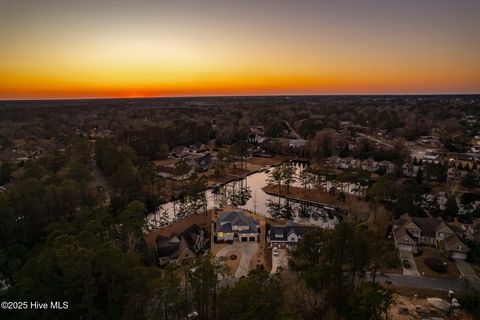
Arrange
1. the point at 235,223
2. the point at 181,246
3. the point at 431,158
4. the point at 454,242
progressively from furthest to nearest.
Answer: the point at 431,158 < the point at 235,223 < the point at 181,246 < the point at 454,242

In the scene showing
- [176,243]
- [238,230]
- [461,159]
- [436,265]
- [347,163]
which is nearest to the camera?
[436,265]

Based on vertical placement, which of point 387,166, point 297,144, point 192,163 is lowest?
point 387,166

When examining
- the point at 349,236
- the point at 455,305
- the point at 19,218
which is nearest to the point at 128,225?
the point at 19,218

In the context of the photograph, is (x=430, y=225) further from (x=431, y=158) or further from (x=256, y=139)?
(x=256, y=139)

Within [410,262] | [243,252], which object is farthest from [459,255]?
[243,252]

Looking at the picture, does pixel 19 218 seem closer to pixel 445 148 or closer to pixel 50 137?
pixel 50 137

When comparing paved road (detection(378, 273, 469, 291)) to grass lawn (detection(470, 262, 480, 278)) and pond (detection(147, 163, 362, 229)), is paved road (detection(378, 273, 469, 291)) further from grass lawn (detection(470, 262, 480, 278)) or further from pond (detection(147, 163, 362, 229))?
pond (detection(147, 163, 362, 229))

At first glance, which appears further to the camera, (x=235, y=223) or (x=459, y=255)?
(x=235, y=223)
